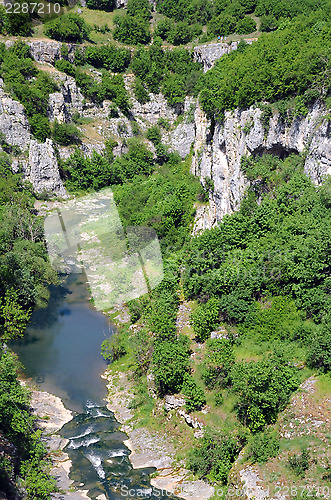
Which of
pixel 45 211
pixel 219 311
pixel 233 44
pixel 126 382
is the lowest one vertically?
pixel 126 382

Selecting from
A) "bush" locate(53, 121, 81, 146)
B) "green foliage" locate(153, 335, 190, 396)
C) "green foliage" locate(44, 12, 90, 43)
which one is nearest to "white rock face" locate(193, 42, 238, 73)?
"green foliage" locate(44, 12, 90, 43)

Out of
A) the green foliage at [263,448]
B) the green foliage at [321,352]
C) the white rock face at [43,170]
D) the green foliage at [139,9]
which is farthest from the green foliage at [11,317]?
the green foliage at [139,9]

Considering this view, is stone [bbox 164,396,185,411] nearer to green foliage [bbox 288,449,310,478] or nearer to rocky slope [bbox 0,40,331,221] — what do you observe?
green foliage [bbox 288,449,310,478]

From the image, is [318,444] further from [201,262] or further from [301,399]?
[201,262]

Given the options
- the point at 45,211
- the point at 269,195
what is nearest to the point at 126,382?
the point at 269,195

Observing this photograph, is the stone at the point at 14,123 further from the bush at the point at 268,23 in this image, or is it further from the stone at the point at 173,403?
the stone at the point at 173,403
